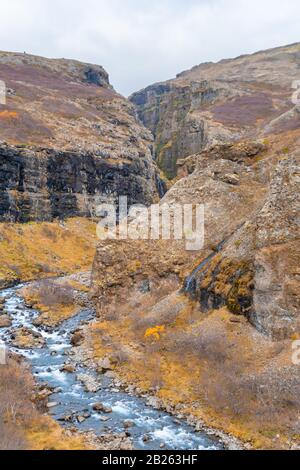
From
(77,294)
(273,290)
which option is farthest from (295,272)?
(77,294)

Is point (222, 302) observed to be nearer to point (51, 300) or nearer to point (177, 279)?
point (177, 279)

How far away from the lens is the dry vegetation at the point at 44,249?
57656 mm

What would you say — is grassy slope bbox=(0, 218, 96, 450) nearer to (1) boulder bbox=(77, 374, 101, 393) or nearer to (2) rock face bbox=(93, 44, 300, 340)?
(1) boulder bbox=(77, 374, 101, 393)

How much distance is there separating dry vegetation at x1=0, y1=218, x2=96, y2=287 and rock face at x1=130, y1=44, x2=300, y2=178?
4176cm

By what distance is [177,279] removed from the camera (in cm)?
4000

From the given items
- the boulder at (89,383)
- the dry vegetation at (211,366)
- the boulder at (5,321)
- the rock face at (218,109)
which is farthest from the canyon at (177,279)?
the rock face at (218,109)

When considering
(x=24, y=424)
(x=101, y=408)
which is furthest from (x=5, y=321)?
(x=24, y=424)

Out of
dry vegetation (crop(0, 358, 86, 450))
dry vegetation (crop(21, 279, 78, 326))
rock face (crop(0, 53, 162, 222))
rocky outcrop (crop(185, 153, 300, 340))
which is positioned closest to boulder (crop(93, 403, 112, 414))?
dry vegetation (crop(0, 358, 86, 450))

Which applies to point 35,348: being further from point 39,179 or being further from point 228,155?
point 39,179

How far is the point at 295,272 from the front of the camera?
1156 inches

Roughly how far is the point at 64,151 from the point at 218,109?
6087 cm

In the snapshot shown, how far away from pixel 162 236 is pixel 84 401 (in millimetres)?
20428

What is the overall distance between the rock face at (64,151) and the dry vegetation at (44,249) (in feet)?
10.9

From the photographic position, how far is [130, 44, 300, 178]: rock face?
114 metres
